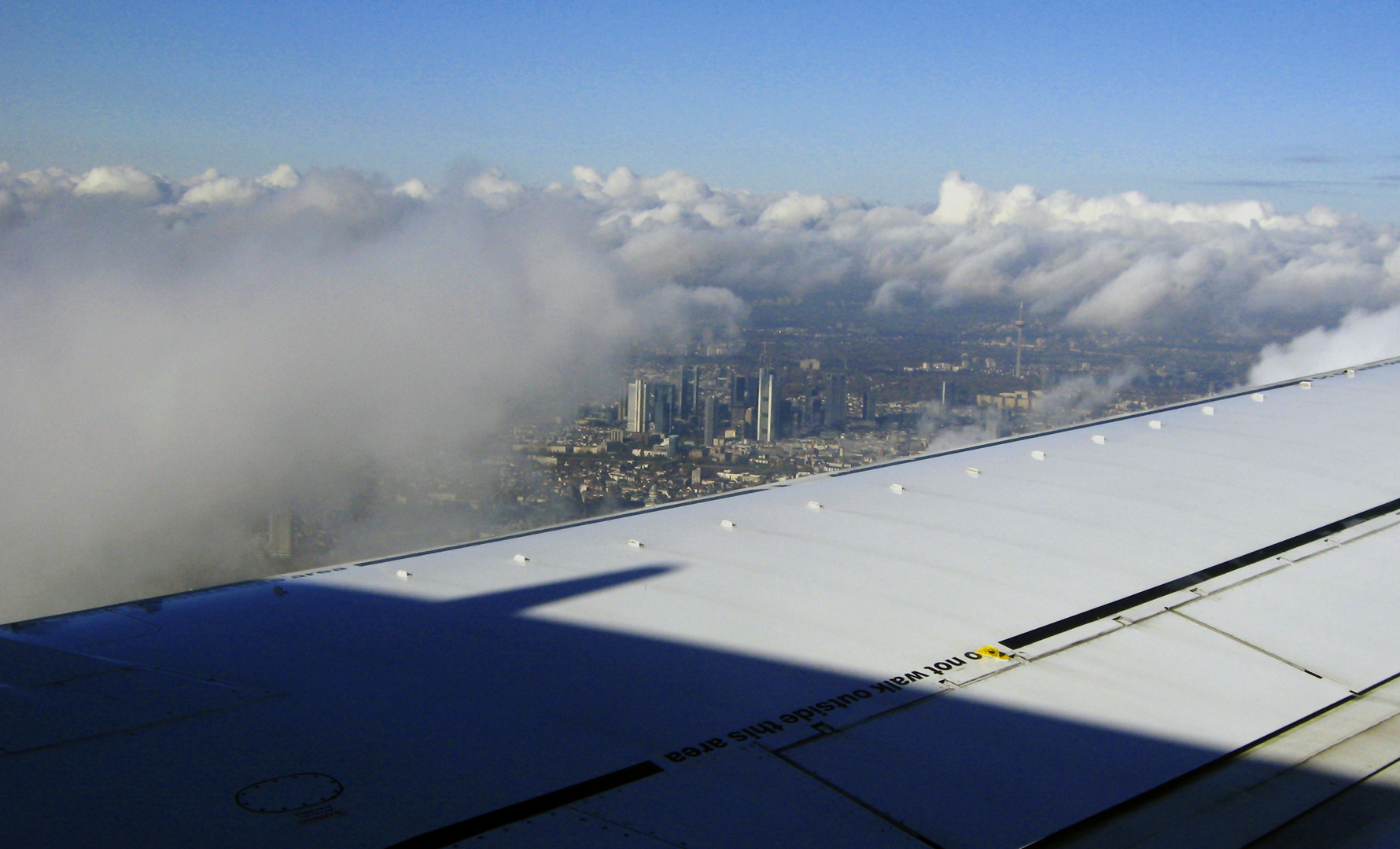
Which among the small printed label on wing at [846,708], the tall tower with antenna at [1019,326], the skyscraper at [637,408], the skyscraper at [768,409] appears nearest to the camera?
the small printed label on wing at [846,708]

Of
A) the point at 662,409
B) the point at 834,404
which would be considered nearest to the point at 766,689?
the point at 662,409

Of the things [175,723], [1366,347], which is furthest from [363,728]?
[1366,347]

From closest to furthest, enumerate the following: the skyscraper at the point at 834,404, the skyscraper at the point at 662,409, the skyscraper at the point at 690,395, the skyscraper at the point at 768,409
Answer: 1. the skyscraper at the point at 768,409
2. the skyscraper at the point at 662,409
3. the skyscraper at the point at 834,404
4. the skyscraper at the point at 690,395

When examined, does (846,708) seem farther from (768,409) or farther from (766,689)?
(768,409)

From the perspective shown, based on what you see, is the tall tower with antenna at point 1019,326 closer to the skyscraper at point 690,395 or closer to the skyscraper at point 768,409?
the skyscraper at point 768,409

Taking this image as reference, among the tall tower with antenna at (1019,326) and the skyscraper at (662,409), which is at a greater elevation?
the tall tower with antenna at (1019,326)

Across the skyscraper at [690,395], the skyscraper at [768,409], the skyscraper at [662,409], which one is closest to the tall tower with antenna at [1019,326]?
the skyscraper at [768,409]

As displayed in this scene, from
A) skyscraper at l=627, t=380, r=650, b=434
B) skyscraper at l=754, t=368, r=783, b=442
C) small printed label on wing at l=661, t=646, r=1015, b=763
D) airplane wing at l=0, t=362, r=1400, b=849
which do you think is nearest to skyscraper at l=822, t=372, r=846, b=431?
skyscraper at l=754, t=368, r=783, b=442
